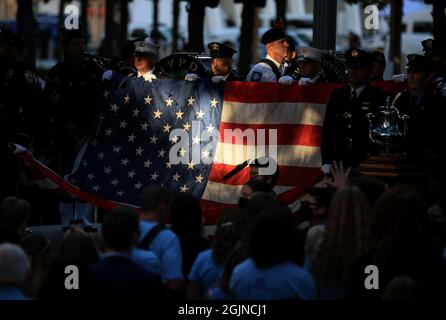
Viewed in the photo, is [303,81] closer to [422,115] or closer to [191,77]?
[191,77]

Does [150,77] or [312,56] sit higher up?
[312,56]

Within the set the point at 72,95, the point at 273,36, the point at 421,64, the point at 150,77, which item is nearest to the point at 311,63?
the point at 273,36

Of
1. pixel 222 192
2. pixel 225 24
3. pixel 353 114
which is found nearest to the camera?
pixel 353 114

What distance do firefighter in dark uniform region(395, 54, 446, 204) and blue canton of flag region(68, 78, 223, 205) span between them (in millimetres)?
2341

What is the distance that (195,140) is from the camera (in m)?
13.9

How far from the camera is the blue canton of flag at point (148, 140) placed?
45.6 ft

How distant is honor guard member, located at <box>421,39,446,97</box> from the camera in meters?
12.5

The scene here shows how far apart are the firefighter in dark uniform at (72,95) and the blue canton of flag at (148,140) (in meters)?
0.41

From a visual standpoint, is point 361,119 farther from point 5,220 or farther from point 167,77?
point 5,220

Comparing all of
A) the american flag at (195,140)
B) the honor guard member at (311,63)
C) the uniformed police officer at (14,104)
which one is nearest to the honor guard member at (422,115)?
the american flag at (195,140)

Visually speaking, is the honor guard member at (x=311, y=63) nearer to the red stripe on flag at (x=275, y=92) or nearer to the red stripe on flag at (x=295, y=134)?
the red stripe on flag at (x=275, y=92)

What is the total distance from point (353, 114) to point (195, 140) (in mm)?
1995

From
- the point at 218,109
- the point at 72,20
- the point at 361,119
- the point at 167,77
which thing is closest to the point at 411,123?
the point at 361,119

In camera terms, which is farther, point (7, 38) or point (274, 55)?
point (274, 55)
